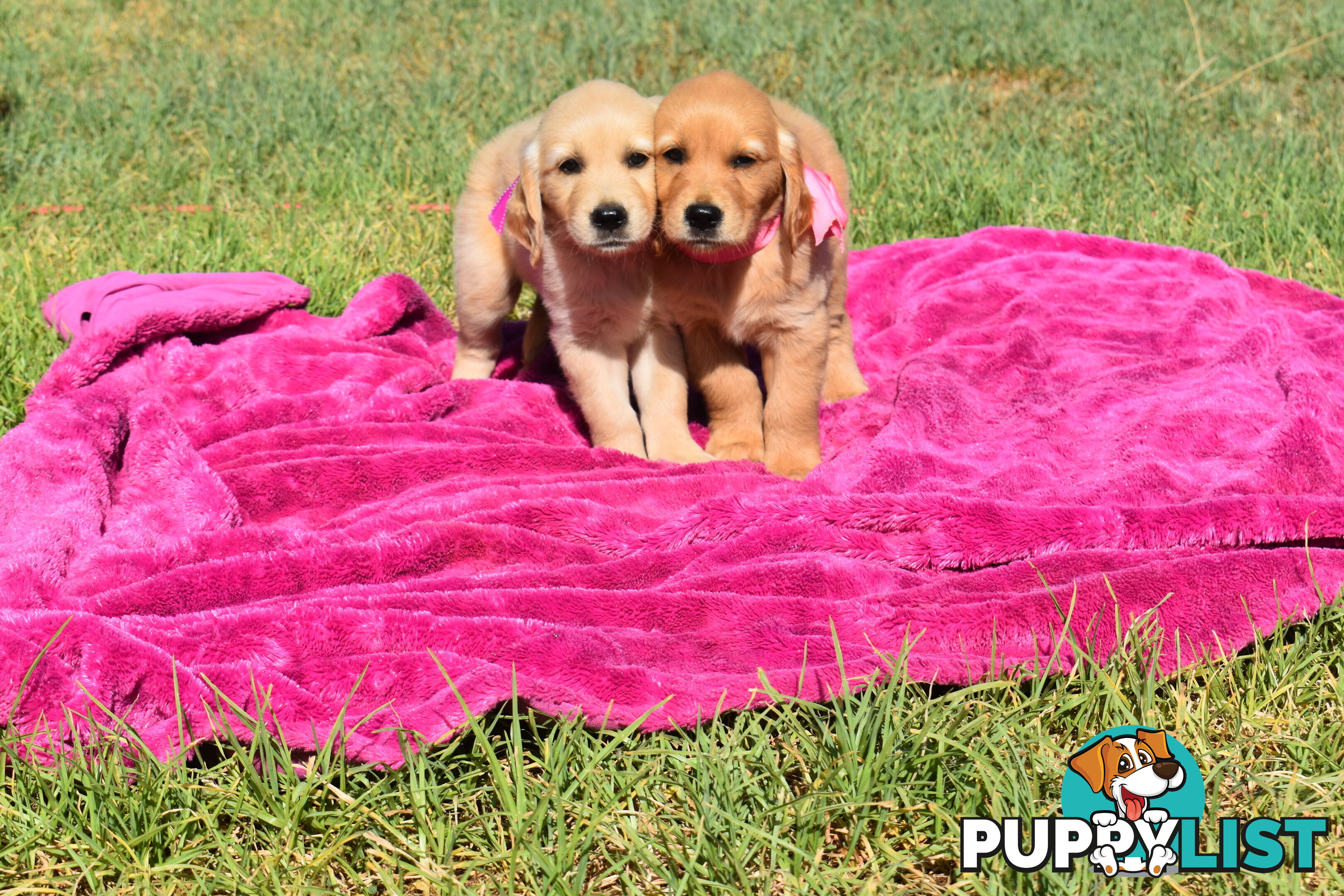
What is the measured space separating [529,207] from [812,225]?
697 mm

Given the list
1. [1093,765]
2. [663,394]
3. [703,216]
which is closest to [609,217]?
[703,216]

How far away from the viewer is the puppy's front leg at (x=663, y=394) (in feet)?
10.00

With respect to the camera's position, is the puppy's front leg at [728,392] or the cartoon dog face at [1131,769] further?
the puppy's front leg at [728,392]

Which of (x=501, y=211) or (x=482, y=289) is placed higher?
(x=501, y=211)

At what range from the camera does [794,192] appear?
2.73 m

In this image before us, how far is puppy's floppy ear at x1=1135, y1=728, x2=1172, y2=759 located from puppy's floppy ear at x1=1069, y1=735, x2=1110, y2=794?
47 mm

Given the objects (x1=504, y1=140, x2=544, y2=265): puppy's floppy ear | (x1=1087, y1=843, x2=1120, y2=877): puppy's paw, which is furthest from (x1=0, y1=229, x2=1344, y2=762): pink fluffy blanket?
(x1=504, y1=140, x2=544, y2=265): puppy's floppy ear

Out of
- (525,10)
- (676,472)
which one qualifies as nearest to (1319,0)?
(525,10)

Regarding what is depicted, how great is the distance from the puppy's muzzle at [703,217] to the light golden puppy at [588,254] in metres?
0.12

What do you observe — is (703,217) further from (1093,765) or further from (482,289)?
(1093,765)

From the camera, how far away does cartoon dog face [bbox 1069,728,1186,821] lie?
62.4 inches

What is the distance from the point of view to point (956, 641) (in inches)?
78.3

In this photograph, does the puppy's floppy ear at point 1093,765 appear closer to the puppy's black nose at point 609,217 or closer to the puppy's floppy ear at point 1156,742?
the puppy's floppy ear at point 1156,742

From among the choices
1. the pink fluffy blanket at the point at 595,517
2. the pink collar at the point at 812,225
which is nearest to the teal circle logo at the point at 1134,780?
the pink fluffy blanket at the point at 595,517
